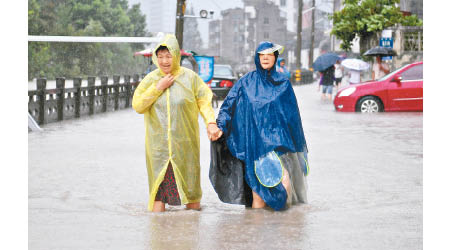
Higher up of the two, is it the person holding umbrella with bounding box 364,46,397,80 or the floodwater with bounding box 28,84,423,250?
the person holding umbrella with bounding box 364,46,397,80

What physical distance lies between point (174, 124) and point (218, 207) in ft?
3.60

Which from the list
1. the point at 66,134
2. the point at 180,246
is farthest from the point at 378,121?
the point at 180,246

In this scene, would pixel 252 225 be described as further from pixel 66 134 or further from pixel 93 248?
pixel 66 134

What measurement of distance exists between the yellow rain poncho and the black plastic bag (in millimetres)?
252

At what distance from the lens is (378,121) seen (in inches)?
757

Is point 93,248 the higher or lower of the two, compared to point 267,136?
lower

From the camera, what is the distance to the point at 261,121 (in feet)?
24.5

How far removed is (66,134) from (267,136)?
9470mm

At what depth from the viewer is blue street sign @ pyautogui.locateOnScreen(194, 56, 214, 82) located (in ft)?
84.2

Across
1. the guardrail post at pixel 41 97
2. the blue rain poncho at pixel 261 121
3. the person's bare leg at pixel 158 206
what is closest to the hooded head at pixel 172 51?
the blue rain poncho at pixel 261 121

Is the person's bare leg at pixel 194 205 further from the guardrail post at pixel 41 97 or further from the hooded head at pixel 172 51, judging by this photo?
the guardrail post at pixel 41 97

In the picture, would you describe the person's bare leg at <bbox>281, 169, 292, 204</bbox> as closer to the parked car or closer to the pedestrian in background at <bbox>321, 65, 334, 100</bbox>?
the parked car

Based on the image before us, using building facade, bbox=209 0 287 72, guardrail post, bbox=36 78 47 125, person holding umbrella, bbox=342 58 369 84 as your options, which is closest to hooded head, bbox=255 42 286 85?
guardrail post, bbox=36 78 47 125

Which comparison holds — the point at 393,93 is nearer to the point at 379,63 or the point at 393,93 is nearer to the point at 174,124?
the point at 379,63
